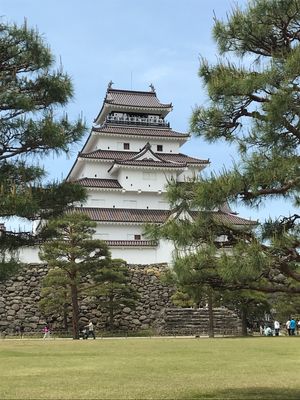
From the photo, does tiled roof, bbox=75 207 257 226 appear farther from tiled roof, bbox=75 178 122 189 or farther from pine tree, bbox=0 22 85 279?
pine tree, bbox=0 22 85 279

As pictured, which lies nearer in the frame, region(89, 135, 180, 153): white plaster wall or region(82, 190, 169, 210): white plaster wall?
region(82, 190, 169, 210): white plaster wall

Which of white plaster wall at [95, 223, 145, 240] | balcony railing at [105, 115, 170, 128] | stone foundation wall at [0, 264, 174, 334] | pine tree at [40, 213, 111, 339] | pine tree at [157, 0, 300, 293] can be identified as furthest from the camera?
balcony railing at [105, 115, 170, 128]

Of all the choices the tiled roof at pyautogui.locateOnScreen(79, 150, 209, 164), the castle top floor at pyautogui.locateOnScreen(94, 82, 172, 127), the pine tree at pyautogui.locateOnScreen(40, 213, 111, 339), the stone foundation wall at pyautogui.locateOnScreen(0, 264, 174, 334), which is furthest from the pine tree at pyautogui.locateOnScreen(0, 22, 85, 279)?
the castle top floor at pyautogui.locateOnScreen(94, 82, 172, 127)

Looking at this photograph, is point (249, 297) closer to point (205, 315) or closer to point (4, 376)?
point (205, 315)

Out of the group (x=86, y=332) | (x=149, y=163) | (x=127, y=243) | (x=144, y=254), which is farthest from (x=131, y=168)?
(x=86, y=332)

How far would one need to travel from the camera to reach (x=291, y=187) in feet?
22.0

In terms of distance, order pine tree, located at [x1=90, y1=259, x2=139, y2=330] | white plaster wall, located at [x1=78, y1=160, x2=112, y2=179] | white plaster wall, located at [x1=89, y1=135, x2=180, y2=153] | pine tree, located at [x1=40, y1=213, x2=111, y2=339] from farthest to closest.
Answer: white plaster wall, located at [x1=89, y1=135, x2=180, y2=153] → white plaster wall, located at [x1=78, y1=160, x2=112, y2=179] → pine tree, located at [x1=90, y1=259, x2=139, y2=330] → pine tree, located at [x1=40, y1=213, x2=111, y2=339]

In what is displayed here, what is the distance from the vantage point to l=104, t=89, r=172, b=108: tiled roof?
39750mm

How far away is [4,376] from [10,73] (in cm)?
574

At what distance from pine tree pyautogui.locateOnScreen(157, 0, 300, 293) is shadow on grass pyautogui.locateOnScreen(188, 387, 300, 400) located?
1.83 meters

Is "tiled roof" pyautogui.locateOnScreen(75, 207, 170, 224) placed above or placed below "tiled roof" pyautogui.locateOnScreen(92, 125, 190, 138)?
below

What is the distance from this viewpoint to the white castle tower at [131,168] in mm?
32688

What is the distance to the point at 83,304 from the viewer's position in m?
29.4

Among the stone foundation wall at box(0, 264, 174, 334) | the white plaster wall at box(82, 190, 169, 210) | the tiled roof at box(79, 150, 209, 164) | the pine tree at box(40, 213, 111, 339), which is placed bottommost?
the stone foundation wall at box(0, 264, 174, 334)
